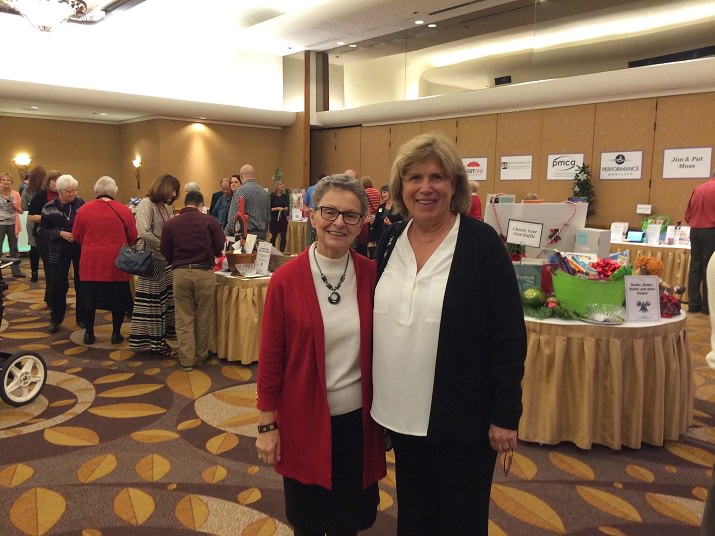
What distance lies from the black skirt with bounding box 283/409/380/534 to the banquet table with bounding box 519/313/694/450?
5.83 ft

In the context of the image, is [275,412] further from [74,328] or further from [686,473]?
[74,328]

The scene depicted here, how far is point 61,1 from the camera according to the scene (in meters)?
6.25

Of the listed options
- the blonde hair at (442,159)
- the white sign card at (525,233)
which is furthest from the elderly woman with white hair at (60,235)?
the blonde hair at (442,159)

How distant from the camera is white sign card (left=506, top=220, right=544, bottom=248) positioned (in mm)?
3549

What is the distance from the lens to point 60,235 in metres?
5.51

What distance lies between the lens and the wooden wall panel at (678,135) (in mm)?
7539

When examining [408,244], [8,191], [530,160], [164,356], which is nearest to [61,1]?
[8,191]

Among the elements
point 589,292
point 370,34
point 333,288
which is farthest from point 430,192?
point 370,34

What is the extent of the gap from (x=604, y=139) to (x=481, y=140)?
219 centimetres

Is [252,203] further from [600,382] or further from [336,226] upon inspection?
[336,226]

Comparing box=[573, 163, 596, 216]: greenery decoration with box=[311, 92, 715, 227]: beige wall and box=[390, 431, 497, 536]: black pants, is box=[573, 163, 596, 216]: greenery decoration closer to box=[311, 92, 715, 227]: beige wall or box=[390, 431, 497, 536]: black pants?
box=[311, 92, 715, 227]: beige wall

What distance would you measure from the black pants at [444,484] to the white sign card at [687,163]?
7.60 m

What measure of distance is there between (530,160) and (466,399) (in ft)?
28.1

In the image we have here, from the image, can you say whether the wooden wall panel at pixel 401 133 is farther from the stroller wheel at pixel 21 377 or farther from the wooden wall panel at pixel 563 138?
the stroller wheel at pixel 21 377
